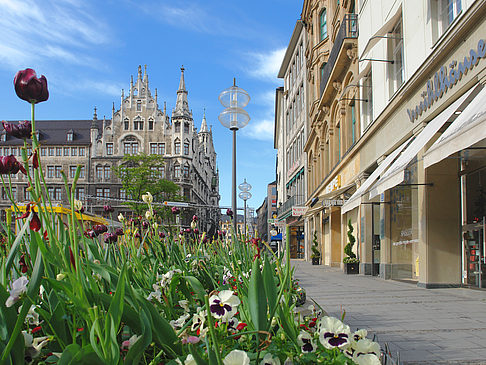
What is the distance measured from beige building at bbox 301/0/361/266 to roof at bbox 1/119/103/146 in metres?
51.3

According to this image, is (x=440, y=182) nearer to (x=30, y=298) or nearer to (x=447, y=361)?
(x=447, y=361)

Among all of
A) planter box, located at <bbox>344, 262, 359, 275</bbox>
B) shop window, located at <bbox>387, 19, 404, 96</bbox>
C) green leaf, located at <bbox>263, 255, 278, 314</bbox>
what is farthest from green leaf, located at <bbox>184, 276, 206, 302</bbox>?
planter box, located at <bbox>344, 262, 359, 275</bbox>

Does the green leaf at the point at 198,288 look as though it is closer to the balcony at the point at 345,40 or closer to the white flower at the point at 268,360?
the white flower at the point at 268,360

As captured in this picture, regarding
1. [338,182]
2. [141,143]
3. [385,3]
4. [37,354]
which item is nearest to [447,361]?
[37,354]

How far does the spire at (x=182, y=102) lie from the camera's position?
248 ft

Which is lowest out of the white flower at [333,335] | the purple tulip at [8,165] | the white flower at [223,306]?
the white flower at [333,335]

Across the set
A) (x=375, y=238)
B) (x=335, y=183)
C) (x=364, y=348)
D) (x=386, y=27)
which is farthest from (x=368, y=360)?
(x=335, y=183)

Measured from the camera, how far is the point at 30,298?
75.0 inches

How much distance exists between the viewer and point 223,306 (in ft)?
6.57

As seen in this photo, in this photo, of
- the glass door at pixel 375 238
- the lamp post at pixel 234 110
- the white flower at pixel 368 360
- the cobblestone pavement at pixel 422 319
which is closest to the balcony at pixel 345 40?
the glass door at pixel 375 238

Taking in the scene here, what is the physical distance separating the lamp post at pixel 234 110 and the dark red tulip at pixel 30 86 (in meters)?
8.24

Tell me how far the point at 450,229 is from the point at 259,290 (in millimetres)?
9323

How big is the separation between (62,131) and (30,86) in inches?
3376

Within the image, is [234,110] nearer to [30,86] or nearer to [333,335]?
[30,86]
